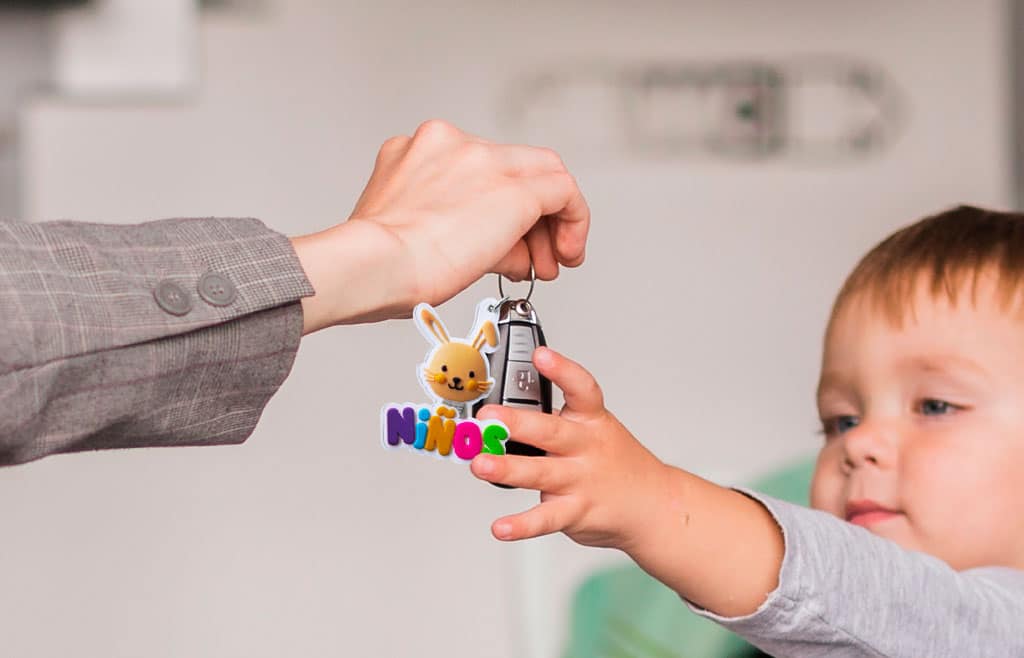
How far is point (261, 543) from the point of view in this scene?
6.16 ft

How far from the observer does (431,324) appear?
643mm

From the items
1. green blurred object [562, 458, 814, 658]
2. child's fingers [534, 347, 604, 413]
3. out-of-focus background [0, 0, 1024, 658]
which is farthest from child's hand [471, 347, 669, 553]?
out-of-focus background [0, 0, 1024, 658]

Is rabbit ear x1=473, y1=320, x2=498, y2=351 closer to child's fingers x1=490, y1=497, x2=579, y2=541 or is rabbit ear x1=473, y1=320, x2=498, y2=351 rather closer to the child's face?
child's fingers x1=490, y1=497, x2=579, y2=541

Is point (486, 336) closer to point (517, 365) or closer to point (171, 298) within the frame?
point (517, 365)

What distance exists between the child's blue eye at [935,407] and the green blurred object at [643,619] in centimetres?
45

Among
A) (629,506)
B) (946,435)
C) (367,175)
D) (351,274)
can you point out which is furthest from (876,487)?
(367,175)

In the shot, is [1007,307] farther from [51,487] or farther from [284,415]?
[51,487]

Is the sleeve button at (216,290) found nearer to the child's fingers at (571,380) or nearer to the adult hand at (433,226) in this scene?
the adult hand at (433,226)

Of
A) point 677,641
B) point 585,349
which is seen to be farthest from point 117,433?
point 585,349

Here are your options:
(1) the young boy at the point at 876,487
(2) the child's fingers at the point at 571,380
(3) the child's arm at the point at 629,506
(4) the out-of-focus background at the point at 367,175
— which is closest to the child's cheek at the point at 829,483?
(1) the young boy at the point at 876,487

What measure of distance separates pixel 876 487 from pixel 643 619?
520mm

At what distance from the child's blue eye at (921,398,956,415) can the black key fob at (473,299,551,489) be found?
344 mm

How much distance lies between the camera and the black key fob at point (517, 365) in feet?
2.12

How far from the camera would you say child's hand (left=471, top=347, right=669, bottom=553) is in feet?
1.94
